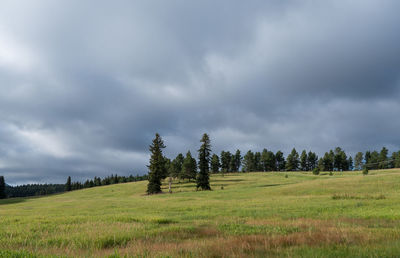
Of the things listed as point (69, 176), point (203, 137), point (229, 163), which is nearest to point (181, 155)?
point (229, 163)

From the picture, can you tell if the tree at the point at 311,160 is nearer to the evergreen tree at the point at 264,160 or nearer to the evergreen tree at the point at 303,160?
the evergreen tree at the point at 303,160

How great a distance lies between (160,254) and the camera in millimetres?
5305

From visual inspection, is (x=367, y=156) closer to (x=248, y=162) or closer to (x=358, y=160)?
(x=358, y=160)

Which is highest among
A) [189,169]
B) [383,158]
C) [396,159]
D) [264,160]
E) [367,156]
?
[264,160]

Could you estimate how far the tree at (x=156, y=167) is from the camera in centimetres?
6359

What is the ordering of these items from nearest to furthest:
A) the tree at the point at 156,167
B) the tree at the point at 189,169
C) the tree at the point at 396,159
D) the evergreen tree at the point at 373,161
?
the tree at the point at 156,167 < the tree at the point at 189,169 < the tree at the point at 396,159 < the evergreen tree at the point at 373,161

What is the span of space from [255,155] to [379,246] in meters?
160

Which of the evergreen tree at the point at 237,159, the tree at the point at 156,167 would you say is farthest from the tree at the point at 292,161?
the tree at the point at 156,167

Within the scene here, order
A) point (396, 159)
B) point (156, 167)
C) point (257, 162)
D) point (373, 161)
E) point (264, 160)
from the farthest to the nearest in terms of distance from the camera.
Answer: point (257, 162), point (264, 160), point (373, 161), point (396, 159), point (156, 167)

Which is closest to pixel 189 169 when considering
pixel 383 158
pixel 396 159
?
pixel 396 159

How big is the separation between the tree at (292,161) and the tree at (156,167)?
99010mm

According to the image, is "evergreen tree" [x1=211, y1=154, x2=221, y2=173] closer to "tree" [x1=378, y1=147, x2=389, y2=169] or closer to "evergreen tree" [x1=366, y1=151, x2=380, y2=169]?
"evergreen tree" [x1=366, y1=151, x2=380, y2=169]

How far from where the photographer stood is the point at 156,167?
6488 cm

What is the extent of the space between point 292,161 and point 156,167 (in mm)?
102099
